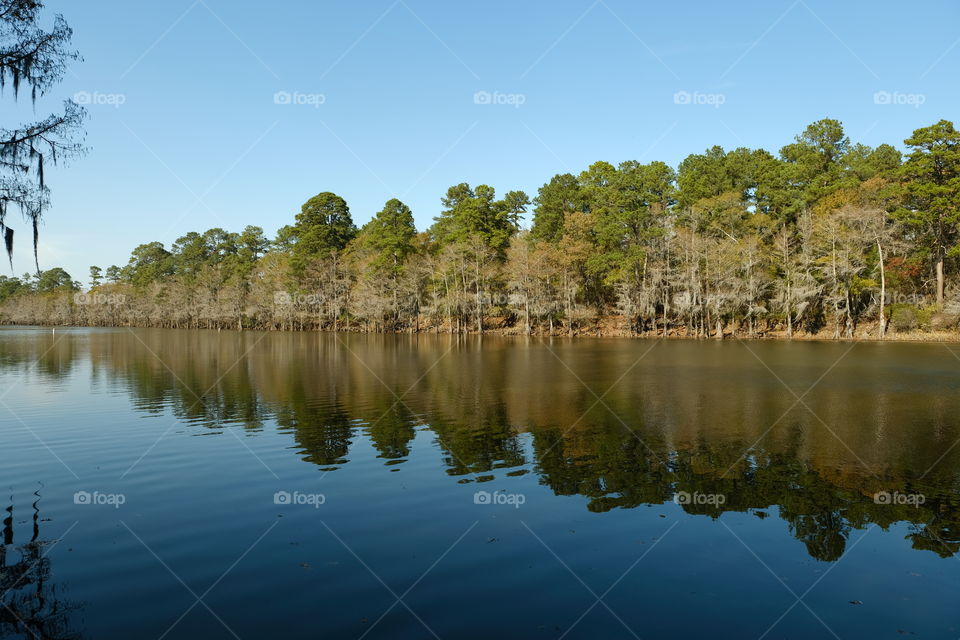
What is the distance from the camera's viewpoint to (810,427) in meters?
17.0

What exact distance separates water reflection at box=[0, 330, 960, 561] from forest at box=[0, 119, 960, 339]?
3152cm

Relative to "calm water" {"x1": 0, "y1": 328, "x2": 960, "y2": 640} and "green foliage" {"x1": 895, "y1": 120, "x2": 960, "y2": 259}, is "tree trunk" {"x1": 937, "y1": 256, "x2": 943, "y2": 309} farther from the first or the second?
"calm water" {"x1": 0, "y1": 328, "x2": 960, "y2": 640}

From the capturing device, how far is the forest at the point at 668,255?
62.4m

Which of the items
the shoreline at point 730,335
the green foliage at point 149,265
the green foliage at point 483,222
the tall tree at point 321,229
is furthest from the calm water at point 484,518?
the green foliage at point 149,265

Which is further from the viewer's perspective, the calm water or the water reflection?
the water reflection

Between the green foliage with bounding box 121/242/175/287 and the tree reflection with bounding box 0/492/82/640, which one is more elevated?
the green foliage with bounding box 121/242/175/287

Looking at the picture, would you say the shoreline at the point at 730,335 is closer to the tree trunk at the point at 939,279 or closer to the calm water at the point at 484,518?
the tree trunk at the point at 939,279

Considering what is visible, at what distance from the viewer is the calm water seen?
259 inches

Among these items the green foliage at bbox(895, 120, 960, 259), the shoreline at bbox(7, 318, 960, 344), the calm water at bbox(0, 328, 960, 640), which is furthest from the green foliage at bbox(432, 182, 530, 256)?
the calm water at bbox(0, 328, 960, 640)

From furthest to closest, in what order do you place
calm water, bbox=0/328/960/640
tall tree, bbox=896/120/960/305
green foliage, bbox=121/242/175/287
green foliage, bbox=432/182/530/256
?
1. green foliage, bbox=121/242/175/287
2. green foliage, bbox=432/182/530/256
3. tall tree, bbox=896/120/960/305
4. calm water, bbox=0/328/960/640

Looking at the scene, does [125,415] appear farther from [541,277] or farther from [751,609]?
[541,277]

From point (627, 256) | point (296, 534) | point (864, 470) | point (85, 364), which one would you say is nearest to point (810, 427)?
point (864, 470)

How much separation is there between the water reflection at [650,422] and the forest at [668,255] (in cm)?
3152

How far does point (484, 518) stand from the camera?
9.83 m
